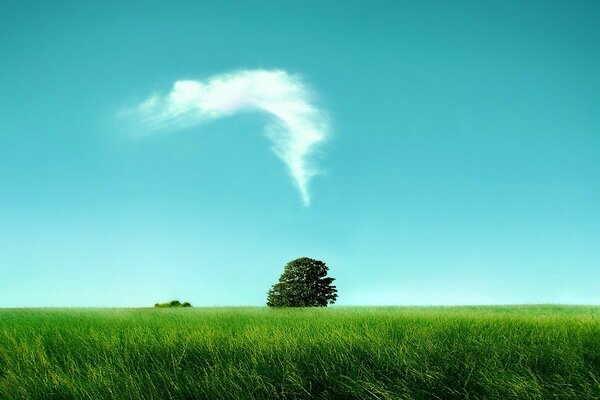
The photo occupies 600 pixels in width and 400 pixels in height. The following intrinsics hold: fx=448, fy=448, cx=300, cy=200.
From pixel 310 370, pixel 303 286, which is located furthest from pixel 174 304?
pixel 310 370

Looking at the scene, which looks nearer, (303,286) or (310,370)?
(310,370)

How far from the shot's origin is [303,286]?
2855 centimetres

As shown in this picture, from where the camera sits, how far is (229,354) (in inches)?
274

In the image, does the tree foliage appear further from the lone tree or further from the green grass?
the green grass

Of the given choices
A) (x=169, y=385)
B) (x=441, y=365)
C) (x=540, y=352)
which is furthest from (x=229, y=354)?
(x=540, y=352)

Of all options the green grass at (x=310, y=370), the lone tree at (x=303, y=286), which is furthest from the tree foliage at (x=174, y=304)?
the green grass at (x=310, y=370)

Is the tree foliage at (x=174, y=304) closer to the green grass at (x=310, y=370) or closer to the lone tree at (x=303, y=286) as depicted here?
the lone tree at (x=303, y=286)

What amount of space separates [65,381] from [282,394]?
282 cm

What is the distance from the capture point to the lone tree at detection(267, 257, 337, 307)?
1121 inches

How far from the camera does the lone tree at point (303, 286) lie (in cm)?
2848

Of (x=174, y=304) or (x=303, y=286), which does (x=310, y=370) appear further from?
(x=174, y=304)

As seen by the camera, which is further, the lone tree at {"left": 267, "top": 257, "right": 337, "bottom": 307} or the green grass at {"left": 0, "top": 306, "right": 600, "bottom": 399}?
the lone tree at {"left": 267, "top": 257, "right": 337, "bottom": 307}

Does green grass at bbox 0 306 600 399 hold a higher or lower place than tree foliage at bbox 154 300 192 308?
lower

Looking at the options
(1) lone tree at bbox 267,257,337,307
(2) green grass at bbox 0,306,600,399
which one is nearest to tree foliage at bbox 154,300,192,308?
(1) lone tree at bbox 267,257,337,307
